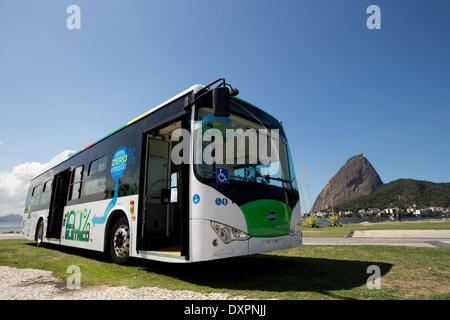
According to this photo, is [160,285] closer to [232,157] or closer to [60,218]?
[232,157]

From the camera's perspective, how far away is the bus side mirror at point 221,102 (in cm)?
355

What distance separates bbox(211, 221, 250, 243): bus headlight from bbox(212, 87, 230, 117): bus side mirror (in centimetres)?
156

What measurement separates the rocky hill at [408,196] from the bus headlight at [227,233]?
104543mm

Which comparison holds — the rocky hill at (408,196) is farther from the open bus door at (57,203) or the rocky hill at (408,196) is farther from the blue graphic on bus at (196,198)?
the blue graphic on bus at (196,198)

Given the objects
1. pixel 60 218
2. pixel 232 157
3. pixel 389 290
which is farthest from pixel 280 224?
pixel 60 218

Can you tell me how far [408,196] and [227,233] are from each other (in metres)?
112

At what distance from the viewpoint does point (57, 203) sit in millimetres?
8969

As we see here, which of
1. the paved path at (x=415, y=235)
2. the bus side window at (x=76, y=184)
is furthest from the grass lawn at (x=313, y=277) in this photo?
the paved path at (x=415, y=235)

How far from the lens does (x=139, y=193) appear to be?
4.98 m

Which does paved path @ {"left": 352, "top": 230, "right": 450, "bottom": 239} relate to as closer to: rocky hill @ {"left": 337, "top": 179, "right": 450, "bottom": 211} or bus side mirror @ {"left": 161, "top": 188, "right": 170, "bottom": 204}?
bus side mirror @ {"left": 161, "top": 188, "right": 170, "bottom": 204}

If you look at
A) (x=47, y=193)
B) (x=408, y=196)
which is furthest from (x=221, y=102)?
(x=408, y=196)

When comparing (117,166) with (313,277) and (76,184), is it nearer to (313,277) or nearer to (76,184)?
(76,184)

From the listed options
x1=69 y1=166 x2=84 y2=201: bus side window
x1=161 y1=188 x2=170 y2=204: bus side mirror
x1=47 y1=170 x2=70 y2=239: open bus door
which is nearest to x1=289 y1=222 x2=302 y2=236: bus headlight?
x1=161 y1=188 x2=170 y2=204: bus side mirror
